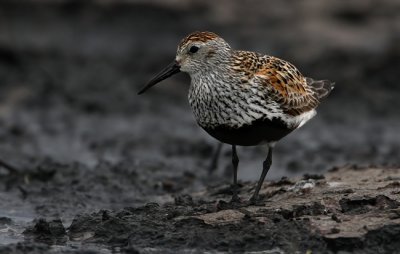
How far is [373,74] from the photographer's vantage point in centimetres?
1511

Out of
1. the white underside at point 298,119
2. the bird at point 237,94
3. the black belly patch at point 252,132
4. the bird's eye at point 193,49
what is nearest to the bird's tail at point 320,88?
the white underside at point 298,119

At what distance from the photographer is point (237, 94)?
785cm

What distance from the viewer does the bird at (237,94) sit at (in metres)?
7.83

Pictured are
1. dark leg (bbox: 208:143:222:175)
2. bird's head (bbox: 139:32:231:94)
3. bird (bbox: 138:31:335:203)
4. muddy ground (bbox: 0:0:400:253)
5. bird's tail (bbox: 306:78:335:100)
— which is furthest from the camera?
dark leg (bbox: 208:143:222:175)

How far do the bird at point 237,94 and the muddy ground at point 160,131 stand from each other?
Answer: 671 millimetres

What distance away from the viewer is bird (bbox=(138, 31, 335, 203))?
7828mm

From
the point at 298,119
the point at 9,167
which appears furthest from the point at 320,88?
the point at 9,167

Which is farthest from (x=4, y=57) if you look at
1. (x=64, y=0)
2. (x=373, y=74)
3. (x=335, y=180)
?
(x=335, y=180)

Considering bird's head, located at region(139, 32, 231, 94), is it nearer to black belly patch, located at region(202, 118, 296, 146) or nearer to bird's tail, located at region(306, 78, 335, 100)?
black belly patch, located at region(202, 118, 296, 146)

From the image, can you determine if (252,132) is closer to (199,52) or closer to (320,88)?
(199,52)

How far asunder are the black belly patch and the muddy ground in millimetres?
607

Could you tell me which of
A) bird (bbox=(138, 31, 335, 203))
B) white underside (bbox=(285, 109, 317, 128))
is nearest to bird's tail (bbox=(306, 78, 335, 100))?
white underside (bbox=(285, 109, 317, 128))

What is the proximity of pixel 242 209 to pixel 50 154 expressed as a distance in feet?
17.2

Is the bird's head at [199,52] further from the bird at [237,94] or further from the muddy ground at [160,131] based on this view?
the muddy ground at [160,131]
